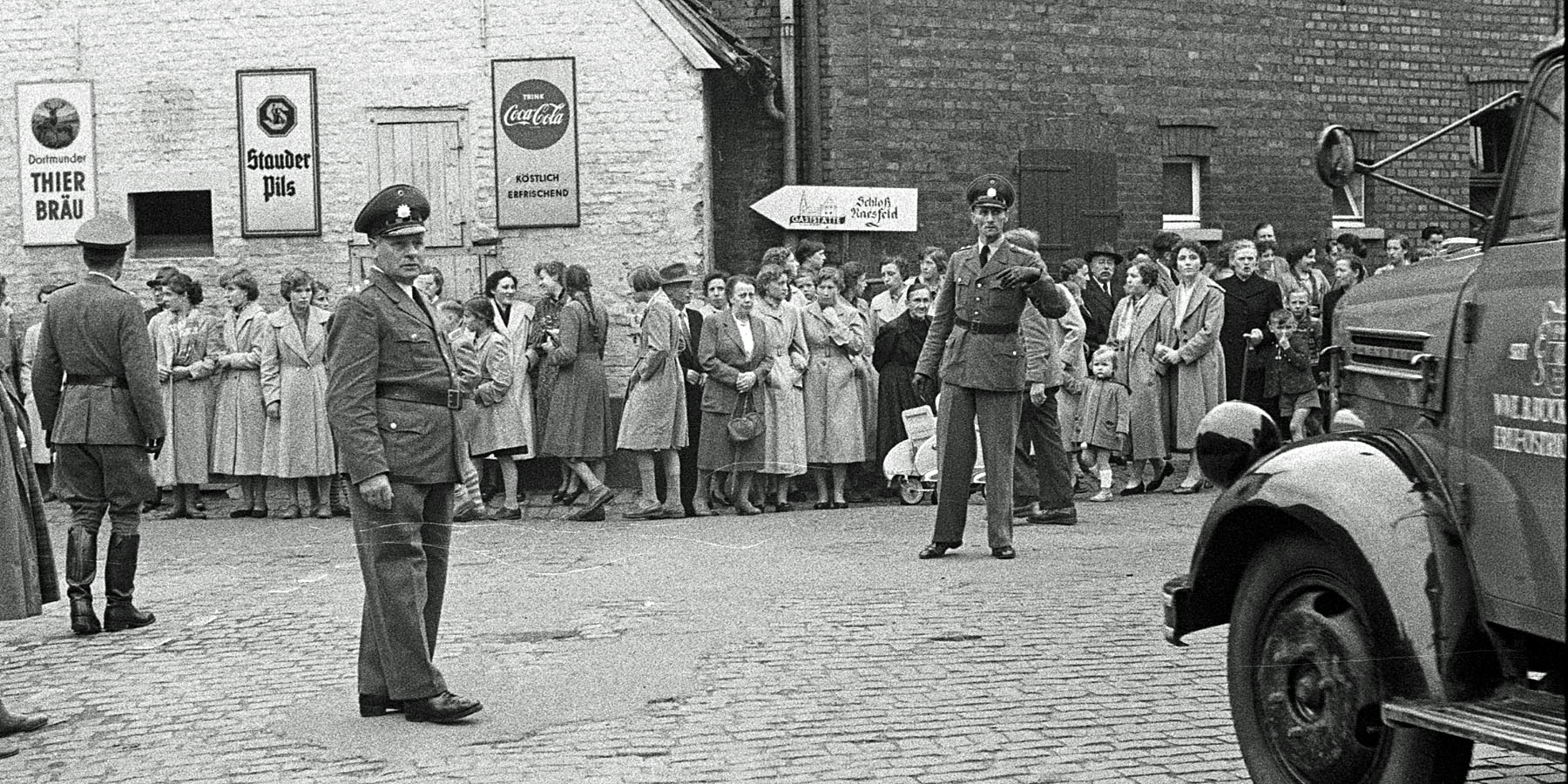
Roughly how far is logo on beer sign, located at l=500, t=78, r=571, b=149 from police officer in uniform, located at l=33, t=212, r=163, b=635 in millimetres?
8399

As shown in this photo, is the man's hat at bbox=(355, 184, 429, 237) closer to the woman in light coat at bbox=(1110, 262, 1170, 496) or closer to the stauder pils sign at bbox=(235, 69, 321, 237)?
the woman in light coat at bbox=(1110, 262, 1170, 496)

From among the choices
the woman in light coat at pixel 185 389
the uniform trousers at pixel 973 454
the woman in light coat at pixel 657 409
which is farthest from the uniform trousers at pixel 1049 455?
the woman in light coat at pixel 185 389

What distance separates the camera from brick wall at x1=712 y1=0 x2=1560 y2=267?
59.7 feet

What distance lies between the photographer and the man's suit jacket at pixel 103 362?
9.41 meters

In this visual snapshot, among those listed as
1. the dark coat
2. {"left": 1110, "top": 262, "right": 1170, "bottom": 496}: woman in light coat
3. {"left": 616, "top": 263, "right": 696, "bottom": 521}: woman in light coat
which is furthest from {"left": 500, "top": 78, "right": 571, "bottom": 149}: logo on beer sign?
the dark coat

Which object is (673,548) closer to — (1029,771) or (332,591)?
(332,591)

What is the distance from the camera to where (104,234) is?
30.8ft

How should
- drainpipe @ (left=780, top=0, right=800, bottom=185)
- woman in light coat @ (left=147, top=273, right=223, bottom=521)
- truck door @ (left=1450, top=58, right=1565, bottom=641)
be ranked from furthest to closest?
drainpipe @ (left=780, top=0, right=800, bottom=185) → woman in light coat @ (left=147, top=273, right=223, bottom=521) → truck door @ (left=1450, top=58, right=1565, bottom=641)

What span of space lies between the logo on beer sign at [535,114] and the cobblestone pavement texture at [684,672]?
6.50 m

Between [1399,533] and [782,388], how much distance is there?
981 centimetres

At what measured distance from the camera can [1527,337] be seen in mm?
4750

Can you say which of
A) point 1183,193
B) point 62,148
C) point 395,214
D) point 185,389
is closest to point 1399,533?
point 395,214

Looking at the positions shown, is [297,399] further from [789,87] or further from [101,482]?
[789,87]

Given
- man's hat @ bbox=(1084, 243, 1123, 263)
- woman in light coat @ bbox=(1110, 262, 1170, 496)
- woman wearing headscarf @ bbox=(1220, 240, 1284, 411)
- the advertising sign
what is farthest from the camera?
the advertising sign
